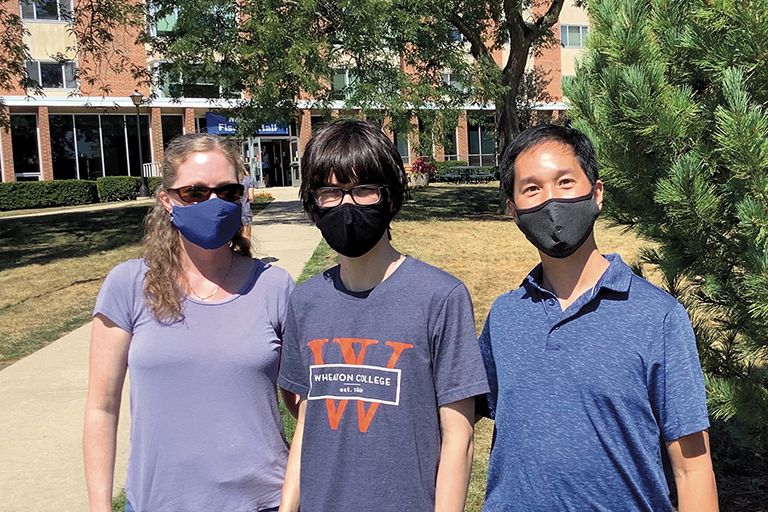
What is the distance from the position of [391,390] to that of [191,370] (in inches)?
25.0

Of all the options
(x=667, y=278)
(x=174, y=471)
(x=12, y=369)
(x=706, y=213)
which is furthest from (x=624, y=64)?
(x=12, y=369)

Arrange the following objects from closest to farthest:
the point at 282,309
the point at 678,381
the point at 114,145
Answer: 1. the point at 678,381
2. the point at 282,309
3. the point at 114,145

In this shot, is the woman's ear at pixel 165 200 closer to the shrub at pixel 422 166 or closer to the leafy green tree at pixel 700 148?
the leafy green tree at pixel 700 148

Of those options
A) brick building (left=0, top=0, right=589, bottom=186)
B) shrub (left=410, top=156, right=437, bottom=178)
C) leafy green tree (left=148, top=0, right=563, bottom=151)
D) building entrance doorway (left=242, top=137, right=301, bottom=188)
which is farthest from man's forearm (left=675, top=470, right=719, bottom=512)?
building entrance doorway (left=242, top=137, right=301, bottom=188)

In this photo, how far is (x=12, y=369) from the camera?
21.8 feet

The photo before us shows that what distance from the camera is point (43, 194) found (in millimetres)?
26906

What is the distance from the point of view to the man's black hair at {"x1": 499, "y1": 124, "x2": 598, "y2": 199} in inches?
77.9

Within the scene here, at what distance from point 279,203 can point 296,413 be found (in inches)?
889

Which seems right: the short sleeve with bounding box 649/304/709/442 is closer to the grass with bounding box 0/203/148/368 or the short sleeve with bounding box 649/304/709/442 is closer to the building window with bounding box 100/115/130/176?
the grass with bounding box 0/203/148/368

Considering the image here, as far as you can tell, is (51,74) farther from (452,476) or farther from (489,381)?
(452,476)

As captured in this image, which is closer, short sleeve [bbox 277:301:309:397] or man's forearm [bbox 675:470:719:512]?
man's forearm [bbox 675:470:719:512]

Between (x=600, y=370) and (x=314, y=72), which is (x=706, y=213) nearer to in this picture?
(x=600, y=370)

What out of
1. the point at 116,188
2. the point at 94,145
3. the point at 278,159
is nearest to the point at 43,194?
the point at 116,188

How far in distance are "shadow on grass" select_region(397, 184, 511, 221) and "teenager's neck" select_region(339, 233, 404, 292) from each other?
492 inches
